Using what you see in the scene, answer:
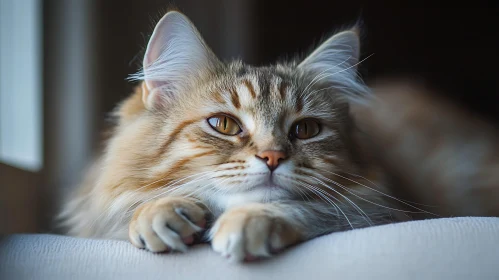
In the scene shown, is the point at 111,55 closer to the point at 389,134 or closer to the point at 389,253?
the point at 389,134

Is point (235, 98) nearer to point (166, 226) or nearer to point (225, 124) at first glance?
point (225, 124)

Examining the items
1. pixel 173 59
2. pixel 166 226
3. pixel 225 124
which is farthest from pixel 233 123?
pixel 166 226

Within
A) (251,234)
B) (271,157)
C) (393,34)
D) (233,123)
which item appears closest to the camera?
(251,234)

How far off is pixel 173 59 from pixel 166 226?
591 mm

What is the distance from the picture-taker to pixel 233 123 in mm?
1306

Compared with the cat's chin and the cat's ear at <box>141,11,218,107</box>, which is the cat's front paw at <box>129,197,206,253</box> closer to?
the cat's chin

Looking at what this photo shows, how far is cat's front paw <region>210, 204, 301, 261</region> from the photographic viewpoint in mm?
927

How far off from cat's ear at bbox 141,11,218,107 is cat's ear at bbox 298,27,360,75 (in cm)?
33

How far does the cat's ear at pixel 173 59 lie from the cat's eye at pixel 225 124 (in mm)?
198

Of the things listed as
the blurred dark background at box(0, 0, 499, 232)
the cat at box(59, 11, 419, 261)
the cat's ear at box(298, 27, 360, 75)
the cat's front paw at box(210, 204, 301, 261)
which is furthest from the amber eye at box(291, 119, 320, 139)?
the blurred dark background at box(0, 0, 499, 232)

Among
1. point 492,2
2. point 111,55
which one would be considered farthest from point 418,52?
point 111,55

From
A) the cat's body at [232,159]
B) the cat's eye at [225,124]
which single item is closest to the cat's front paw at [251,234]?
the cat's body at [232,159]

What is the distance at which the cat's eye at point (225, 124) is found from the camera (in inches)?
51.0

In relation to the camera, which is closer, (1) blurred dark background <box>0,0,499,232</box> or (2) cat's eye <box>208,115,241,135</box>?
(2) cat's eye <box>208,115,241,135</box>
